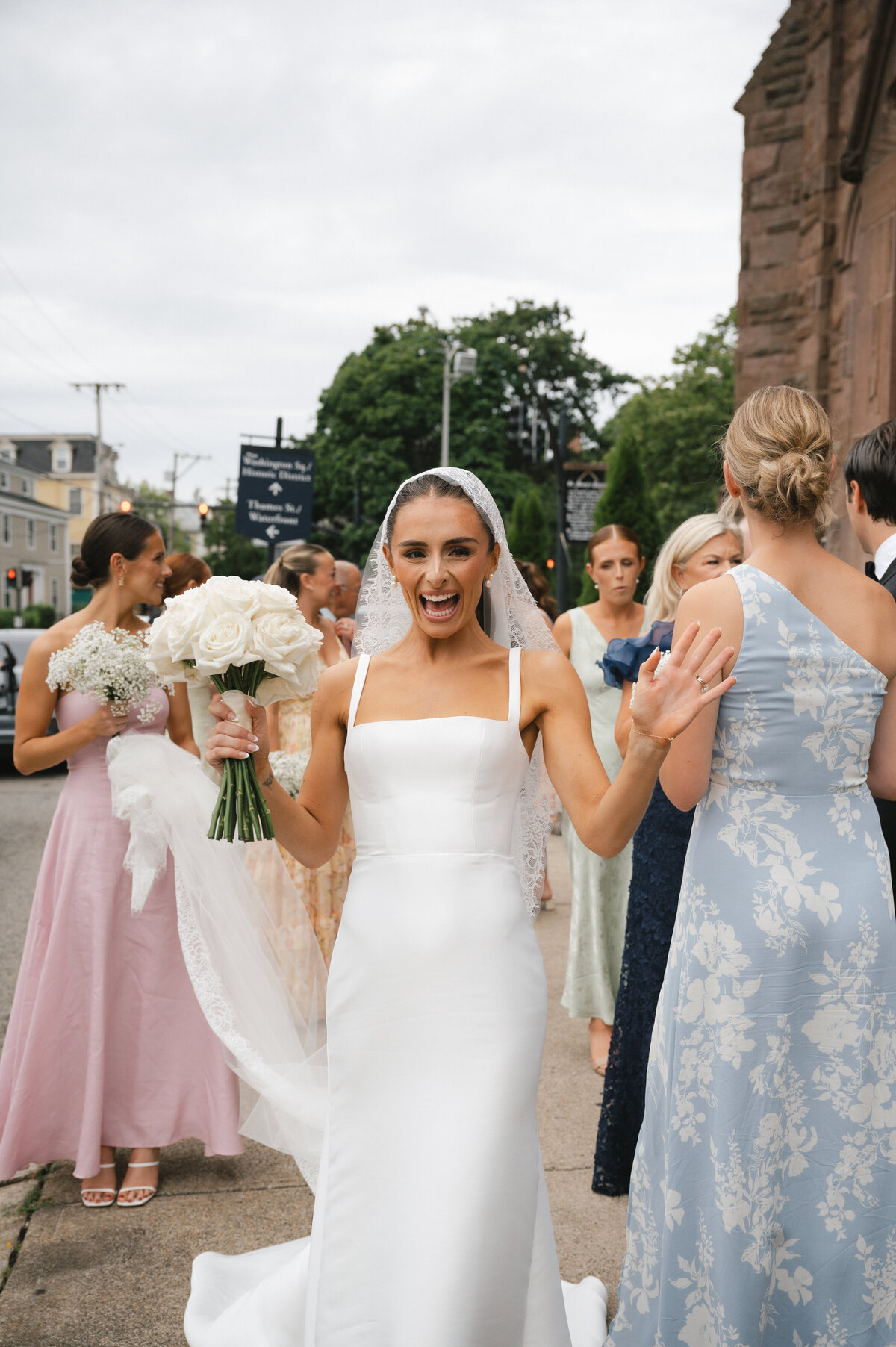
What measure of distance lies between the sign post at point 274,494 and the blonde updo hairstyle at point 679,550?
1124cm

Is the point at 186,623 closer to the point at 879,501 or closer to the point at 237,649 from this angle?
the point at 237,649

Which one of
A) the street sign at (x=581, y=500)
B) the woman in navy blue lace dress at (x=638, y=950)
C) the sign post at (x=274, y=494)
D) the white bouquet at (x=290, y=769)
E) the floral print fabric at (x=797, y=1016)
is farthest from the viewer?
the street sign at (x=581, y=500)

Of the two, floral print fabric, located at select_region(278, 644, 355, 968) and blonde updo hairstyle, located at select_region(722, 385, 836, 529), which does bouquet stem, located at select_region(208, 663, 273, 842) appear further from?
floral print fabric, located at select_region(278, 644, 355, 968)

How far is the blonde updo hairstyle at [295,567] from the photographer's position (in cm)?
546

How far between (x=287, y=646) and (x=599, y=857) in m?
2.45

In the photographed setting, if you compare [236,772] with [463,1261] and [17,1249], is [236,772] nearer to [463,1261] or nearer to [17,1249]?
[463,1261]

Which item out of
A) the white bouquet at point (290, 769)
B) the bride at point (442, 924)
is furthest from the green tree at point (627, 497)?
the bride at point (442, 924)

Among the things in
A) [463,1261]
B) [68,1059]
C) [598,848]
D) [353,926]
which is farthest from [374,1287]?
[68,1059]

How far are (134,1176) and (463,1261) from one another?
221cm

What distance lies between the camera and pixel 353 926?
7.89ft

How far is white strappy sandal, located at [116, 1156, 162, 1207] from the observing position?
12.4 ft

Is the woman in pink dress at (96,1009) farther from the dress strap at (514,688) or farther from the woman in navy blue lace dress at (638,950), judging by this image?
the dress strap at (514,688)

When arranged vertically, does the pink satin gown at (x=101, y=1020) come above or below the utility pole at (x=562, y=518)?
below

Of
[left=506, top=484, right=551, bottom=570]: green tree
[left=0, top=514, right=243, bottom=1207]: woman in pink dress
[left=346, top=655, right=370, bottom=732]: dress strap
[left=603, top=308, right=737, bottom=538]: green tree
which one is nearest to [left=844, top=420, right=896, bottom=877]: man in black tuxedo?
[left=346, top=655, right=370, bottom=732]: dress strap
